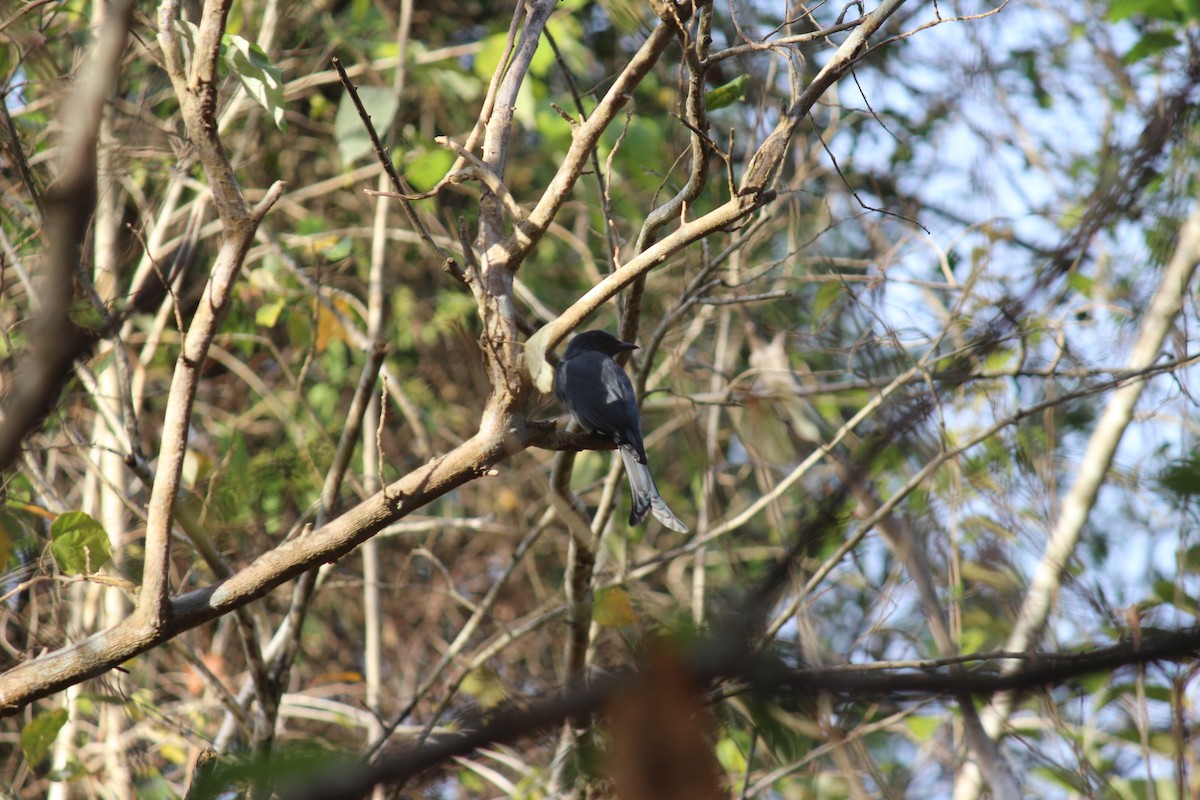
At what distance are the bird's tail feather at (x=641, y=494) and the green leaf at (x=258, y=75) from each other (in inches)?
65.2

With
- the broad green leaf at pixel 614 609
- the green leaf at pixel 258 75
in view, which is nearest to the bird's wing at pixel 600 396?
the broad green leaf at pixel 614 609

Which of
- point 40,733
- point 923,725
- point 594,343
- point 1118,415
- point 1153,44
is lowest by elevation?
point 40,733

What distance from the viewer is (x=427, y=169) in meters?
4.84

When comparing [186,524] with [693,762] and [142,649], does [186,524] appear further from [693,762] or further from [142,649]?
[693,762]

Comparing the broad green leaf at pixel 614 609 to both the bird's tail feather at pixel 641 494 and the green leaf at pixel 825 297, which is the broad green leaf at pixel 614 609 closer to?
the bird's tail feather at pixel 641 494

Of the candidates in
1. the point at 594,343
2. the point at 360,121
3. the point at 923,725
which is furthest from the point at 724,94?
the point at 923,725

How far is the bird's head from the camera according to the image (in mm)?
4482

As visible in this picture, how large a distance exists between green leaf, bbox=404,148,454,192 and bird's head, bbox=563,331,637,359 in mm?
1027

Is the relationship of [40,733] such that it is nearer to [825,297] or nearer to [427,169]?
[427,169]

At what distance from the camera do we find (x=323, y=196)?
6828 mm

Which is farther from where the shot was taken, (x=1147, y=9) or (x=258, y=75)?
(x=1147, y=9)

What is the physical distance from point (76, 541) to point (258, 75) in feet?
4.62

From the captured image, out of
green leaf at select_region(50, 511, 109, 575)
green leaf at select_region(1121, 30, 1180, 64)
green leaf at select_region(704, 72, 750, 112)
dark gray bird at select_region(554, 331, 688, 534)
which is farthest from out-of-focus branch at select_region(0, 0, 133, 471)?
green leaf at select_region(1121, 30, 1180, 64)

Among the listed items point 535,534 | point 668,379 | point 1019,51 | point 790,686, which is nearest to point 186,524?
point 535,534
